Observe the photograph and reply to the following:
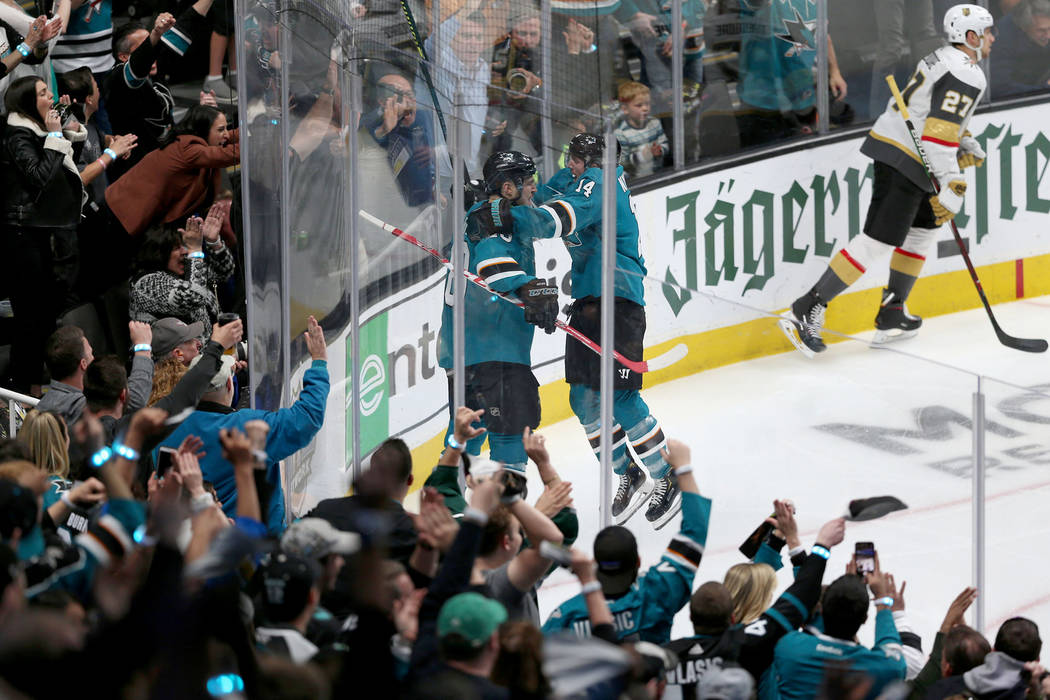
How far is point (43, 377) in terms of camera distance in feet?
16.5

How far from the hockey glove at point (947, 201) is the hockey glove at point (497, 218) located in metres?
4.00

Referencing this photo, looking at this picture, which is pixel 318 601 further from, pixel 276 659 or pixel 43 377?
pixel 43 377

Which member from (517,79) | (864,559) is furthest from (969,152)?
(864,559)

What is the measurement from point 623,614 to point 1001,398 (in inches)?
45.3

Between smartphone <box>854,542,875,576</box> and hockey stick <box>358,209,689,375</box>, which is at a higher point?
hockey stick <box>358,209,689,375</box>

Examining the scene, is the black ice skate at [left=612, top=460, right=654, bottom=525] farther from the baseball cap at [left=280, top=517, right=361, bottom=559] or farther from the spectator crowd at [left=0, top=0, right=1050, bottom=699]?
the baseball cap at [left=280, top=517, right=361, bottom=559]

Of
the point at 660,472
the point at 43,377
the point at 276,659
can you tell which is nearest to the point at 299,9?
the point at 43,377

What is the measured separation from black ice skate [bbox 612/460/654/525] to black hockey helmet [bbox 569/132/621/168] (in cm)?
82

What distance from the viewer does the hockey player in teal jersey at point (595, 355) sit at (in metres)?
3.80

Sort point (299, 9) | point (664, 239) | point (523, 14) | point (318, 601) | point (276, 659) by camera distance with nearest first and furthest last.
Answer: point (276, 659) → point (318, 601) → point (299, 9) → point (523, 14) → point (664, 239)

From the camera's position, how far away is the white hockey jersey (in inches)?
296

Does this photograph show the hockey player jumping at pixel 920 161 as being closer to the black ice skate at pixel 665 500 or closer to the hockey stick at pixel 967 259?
the hockey stick at pixel 967 259

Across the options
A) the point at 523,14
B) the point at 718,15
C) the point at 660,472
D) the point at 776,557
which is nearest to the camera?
the point at 776,557

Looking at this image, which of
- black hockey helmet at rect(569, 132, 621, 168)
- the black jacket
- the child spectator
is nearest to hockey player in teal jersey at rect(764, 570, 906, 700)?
black hockey helmet at rect(569, 132, 621, 168)
